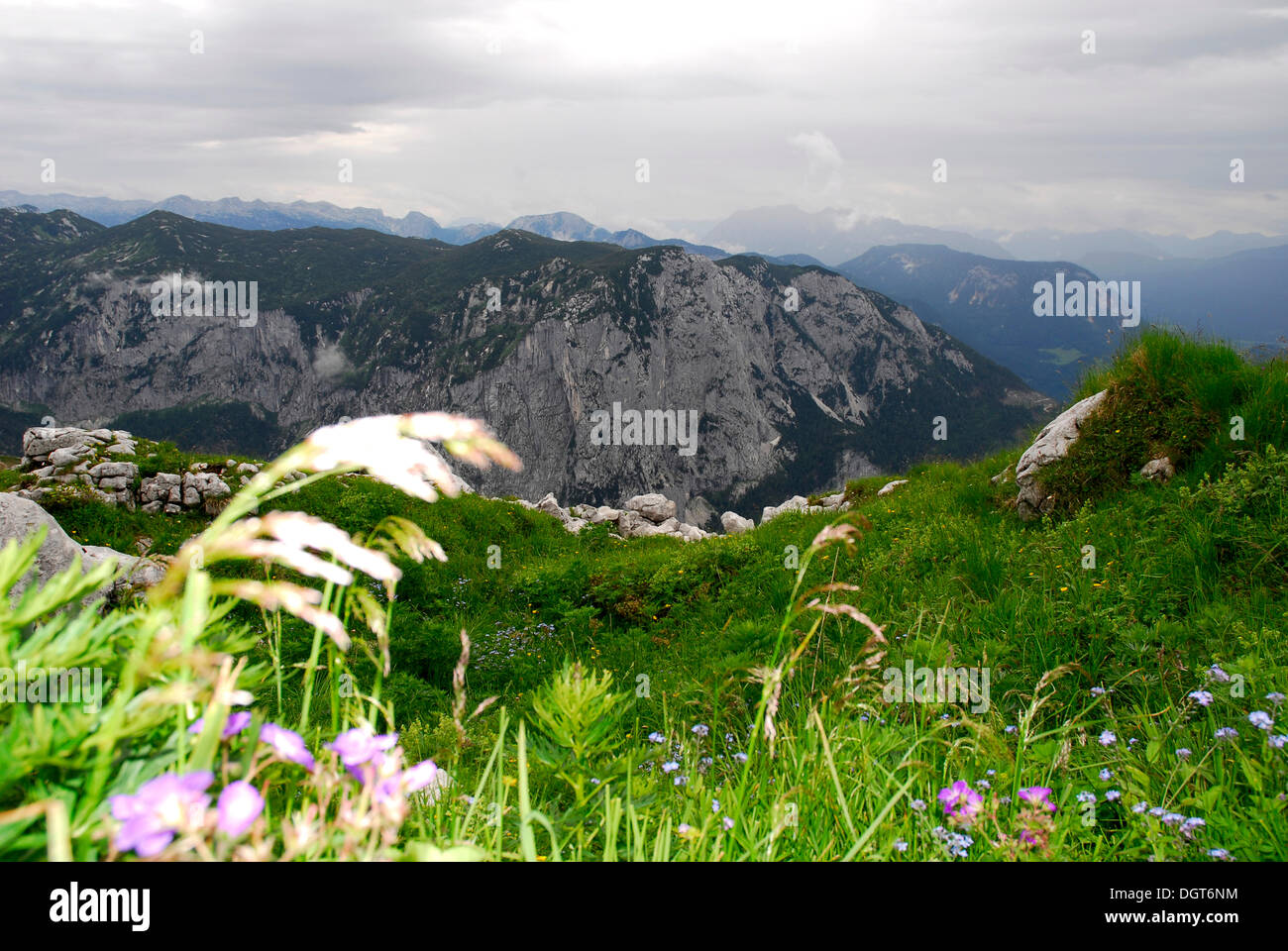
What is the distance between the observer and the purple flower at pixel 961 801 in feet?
8.13

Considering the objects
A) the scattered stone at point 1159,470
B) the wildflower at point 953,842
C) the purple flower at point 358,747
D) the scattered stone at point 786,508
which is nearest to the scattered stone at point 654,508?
the scattered stone at point 786,508

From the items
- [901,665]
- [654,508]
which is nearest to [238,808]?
[901,665]

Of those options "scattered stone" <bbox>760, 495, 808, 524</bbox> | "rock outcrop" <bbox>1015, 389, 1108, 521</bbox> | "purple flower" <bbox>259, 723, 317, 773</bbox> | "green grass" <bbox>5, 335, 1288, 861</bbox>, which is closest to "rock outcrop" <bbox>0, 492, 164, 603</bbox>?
"green grass" <bbox>5, 335, 1288, 861</bbox>

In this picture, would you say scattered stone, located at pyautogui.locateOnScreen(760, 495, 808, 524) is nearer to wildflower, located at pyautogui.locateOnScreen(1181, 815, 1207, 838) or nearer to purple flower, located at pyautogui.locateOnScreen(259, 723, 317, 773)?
wildflower, located at pyautogui.locateOnScreen(1181, 815, 1207, 838)

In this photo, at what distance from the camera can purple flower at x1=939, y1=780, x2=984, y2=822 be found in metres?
2.48

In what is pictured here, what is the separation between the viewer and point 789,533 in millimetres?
13648

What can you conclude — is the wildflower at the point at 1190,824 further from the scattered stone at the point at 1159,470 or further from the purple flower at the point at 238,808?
the scattered stone at the point at 1159,470

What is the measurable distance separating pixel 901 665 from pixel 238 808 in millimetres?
5521

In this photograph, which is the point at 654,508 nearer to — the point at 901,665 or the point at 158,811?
the point at 901,665

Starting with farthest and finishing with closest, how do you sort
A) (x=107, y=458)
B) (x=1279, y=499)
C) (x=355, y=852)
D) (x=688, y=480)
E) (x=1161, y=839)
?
(x=688, y=480) < (x=107, y=458) < (x=1279, y=499) < (x=1161, y=839) < (x=355, y=852)

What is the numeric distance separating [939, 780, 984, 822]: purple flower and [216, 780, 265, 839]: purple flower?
231cm
